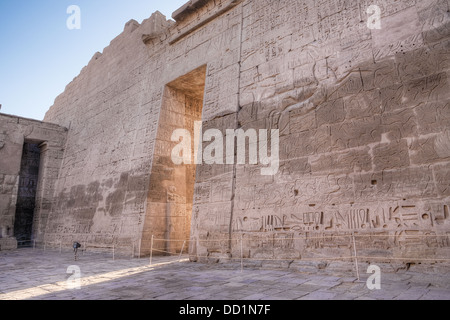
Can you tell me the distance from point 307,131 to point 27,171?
11426 mm

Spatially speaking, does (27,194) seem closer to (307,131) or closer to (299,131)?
(299,131)

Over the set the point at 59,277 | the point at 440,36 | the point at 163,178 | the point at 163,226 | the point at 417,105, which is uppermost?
the point at 440,36

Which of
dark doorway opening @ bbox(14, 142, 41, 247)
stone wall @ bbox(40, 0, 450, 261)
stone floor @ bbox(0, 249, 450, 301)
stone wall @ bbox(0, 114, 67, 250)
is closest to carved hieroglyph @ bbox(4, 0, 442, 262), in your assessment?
stone wall @ bbox(40, 0, 450, 261)

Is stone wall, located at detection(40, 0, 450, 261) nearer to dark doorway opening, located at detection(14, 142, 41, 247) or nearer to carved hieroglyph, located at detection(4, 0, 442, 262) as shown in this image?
carved hieroglyph, located at detection(4, 0, 442, 262)

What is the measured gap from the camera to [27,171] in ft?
38.5

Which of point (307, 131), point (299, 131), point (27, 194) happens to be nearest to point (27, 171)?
point (27, 194)

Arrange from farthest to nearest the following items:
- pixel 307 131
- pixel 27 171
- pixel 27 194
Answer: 1. pixel 27 171
2. pixel 27 194
3. pixel 307 131

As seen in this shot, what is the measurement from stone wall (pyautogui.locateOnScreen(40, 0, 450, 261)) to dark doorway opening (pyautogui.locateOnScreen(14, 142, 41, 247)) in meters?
4.52

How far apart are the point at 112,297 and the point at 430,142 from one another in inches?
155

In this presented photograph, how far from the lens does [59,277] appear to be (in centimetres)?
414

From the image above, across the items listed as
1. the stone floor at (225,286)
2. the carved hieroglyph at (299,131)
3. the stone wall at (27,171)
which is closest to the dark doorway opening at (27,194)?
the stone wall at (27,171)
